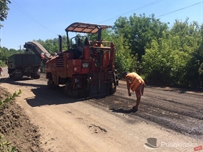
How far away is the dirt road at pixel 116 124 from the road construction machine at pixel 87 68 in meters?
0.83

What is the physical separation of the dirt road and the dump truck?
10.6m

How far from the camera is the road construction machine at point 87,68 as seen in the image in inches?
369

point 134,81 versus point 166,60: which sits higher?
point 166,60

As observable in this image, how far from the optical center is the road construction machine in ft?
30.8

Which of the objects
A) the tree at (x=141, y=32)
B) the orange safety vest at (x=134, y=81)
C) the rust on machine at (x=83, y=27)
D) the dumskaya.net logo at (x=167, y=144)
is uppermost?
the tree at (x=141, y=32)

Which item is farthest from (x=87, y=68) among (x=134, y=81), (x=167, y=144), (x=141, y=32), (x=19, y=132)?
(x=141, y=32)

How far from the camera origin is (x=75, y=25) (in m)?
10.3

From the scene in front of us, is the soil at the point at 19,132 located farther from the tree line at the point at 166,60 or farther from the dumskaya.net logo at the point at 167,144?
the tree line at the point at 166,60

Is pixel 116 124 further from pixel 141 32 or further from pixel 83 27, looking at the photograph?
pixel 141 32

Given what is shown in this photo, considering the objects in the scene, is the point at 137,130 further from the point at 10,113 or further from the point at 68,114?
the point at 10,113

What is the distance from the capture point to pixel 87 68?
31.1 ft

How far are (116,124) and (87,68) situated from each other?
4.08 metres

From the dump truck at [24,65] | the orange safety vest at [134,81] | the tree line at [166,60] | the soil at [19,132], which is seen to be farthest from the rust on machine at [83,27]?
the dump truck at [24,65]

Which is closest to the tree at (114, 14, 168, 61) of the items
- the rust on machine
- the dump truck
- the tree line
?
the tree line
